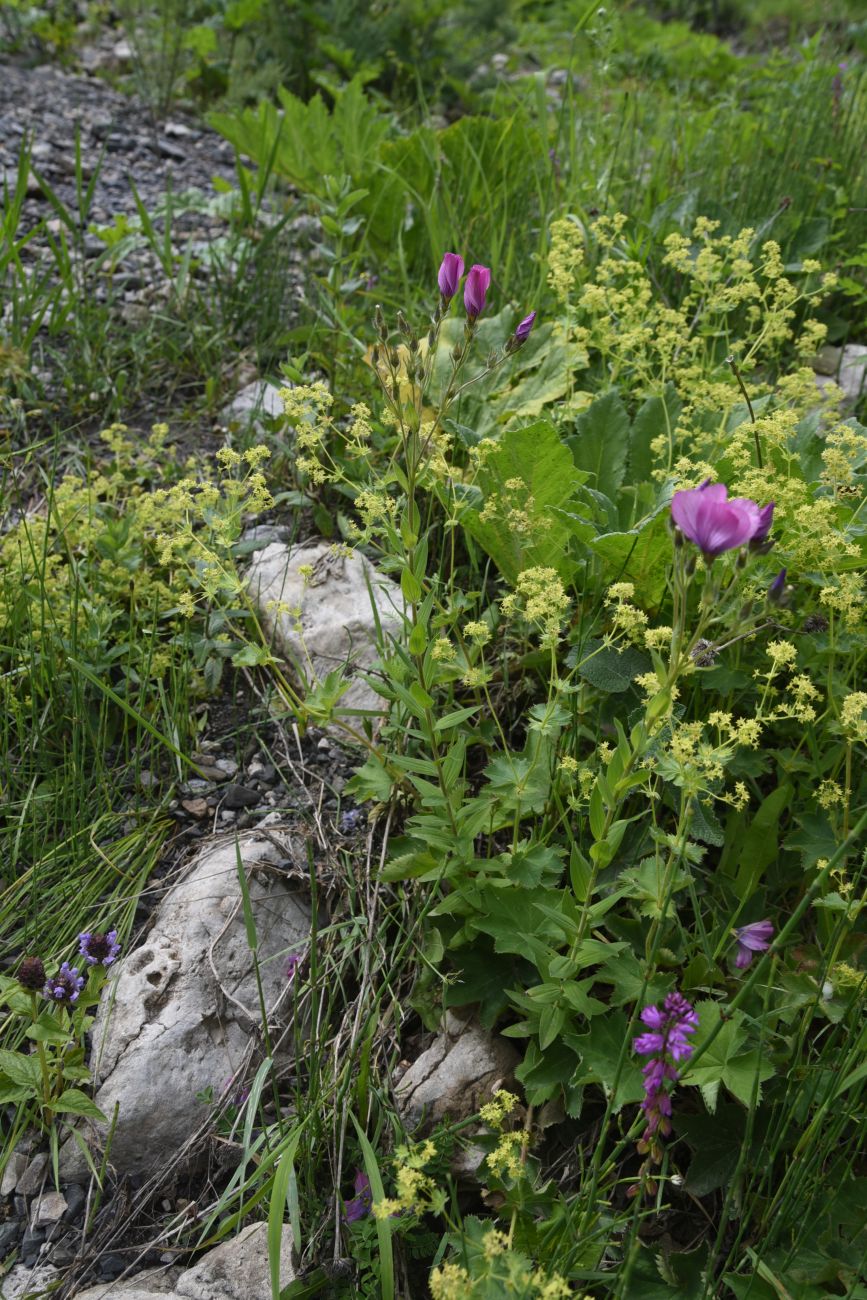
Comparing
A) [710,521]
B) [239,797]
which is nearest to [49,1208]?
[239,797]

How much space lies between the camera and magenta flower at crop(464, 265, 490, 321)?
1.68 m

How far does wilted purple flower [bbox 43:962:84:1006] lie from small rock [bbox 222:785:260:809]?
504 millimetres

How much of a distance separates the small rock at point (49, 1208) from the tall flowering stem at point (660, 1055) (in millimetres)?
999

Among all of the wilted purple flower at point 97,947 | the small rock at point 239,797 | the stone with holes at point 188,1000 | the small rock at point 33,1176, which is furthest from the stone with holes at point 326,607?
the small rock at point 33,1176

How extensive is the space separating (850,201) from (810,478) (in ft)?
6.37

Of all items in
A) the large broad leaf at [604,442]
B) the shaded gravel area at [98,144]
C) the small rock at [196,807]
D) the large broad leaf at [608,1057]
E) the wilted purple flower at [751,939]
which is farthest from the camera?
the shaded gravel area at [98,144]

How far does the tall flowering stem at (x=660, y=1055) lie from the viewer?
146cm

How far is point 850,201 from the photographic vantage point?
357 cm

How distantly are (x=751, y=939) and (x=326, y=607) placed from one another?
1.27 m

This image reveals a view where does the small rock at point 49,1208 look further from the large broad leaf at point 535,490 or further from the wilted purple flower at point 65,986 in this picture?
the large broad leaf at point 535,490

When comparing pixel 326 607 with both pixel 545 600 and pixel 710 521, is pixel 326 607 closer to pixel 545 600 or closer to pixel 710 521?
pixel 545 600

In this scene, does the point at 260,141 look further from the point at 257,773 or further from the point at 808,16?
the point at 808,16

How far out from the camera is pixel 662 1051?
4.83 feet

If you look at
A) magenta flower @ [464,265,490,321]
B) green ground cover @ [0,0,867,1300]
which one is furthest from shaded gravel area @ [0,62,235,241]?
magenta flower @ [464,265,490,321]
